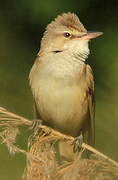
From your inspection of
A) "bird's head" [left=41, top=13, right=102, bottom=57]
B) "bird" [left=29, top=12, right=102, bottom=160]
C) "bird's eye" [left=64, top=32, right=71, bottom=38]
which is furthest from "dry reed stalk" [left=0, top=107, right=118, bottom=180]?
"bird's eye" [left=64, top=32, right=71, bottom=38]

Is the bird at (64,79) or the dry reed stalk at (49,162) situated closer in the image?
the dry reed stalk at (49,162)

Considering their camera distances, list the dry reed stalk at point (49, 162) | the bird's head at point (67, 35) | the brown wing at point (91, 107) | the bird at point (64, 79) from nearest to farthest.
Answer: the dry reed stalk at point (49, 162)
the bird at point (64, 79)
the bird's head at point (67, 35)
the brown wing at point (91, 107)

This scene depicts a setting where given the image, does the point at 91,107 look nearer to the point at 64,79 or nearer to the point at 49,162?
the point at 64,79

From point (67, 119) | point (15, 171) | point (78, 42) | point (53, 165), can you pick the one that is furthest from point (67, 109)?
point (53, 165)

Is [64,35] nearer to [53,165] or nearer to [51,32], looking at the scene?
[51,32]

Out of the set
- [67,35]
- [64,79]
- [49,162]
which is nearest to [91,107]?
[64,79]

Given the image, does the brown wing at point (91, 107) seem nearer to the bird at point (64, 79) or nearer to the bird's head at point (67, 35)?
the bird at point (64, 79)

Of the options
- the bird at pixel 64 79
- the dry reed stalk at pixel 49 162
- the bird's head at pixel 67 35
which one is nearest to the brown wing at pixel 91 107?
the bird at pixel 64 79
